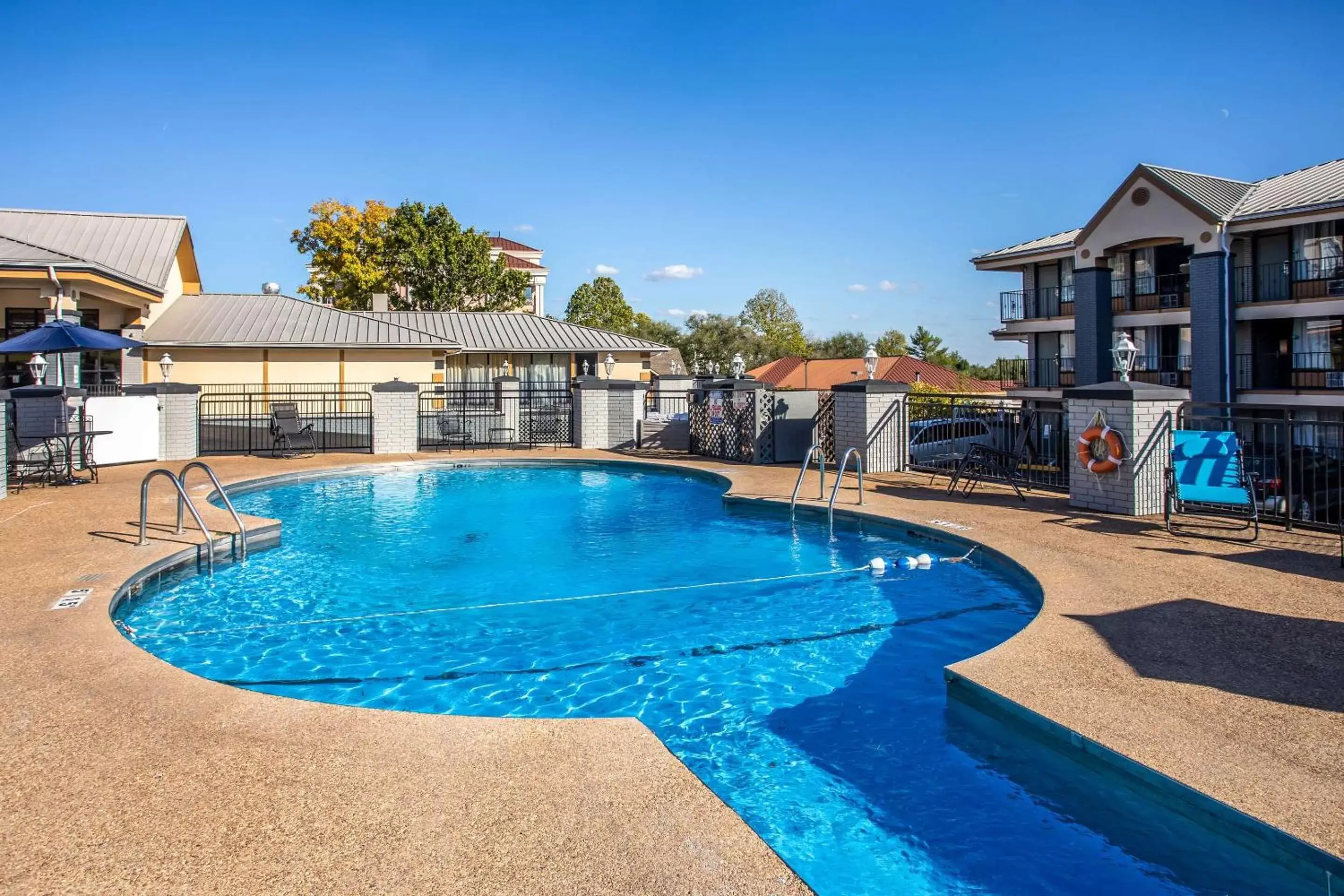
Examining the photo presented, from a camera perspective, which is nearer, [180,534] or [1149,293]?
[180,534]

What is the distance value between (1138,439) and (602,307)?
6175cm

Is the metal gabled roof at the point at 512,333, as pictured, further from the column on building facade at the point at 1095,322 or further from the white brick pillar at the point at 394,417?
the column on building facade at the point at 1095,322

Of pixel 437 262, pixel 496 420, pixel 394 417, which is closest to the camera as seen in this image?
pixel 394 417

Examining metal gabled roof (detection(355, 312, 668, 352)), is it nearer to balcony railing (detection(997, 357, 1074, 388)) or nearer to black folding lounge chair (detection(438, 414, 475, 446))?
black folding lounge chair (detection(438, 414, 475, 446))

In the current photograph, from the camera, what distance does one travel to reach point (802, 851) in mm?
3998

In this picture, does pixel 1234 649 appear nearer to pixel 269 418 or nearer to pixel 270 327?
pixel 269 418

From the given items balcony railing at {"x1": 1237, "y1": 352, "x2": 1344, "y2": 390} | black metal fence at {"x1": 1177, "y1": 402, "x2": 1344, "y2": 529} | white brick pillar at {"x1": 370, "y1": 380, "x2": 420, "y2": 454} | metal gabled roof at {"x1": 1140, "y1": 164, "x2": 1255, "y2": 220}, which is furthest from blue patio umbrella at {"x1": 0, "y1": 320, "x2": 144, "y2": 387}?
balcony railing at {"x1": 1237, "y1": 352, "x2": 1344, "y2": 390}

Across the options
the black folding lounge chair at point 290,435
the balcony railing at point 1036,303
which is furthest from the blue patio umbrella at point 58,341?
the balcony railing at point 1036,303

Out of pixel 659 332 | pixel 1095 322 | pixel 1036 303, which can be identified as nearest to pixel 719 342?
pixel 659 332

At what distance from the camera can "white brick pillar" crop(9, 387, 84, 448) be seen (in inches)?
552

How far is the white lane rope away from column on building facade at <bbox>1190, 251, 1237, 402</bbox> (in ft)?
82.7

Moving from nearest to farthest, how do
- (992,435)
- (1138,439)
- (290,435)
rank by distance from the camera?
(1138,439) < (992,435) < (290,435)

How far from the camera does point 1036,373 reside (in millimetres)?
36938

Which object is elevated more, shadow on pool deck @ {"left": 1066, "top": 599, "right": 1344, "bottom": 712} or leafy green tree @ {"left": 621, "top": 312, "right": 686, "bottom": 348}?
leafy green tree @ {"left": 621, "top": 312, "right": 686, "bottom": 348}
